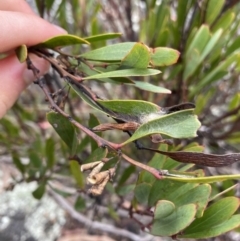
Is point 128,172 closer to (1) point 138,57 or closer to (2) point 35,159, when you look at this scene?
(2) point 35,159

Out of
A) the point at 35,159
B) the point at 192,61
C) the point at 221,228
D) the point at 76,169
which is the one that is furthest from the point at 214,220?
the point at 35,159

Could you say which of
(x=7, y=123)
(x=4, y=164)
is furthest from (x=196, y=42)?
(x=4, y=164)

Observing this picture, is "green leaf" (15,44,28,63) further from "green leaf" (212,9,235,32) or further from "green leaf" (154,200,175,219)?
"green leaf" (212,9,235,32)

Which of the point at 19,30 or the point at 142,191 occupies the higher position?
the point at 19,30

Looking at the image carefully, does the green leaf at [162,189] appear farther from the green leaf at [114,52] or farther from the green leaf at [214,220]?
the green leaf at [114,52]

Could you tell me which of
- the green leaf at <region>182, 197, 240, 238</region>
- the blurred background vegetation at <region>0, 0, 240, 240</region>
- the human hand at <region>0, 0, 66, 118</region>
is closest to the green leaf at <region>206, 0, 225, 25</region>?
the blurred background vegetation at <region>0, 0, 240, 240</region>

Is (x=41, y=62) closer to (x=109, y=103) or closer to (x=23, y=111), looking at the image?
(x=109, y=103)

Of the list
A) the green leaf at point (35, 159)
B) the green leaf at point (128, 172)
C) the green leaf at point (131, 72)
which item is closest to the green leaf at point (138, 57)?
the green leaf at point (131, 72)

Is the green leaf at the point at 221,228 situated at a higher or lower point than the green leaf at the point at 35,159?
higher
